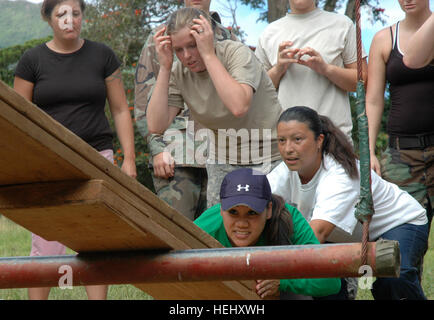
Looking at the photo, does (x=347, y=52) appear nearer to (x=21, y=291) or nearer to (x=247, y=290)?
(x=247, y=290)

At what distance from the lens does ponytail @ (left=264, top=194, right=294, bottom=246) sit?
3230 millimetres

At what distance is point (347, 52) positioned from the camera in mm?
4156

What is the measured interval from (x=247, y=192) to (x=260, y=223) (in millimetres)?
150

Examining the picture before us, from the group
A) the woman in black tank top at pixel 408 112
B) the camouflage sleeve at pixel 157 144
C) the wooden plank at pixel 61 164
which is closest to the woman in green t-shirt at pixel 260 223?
the woman in black tank top at pixel 408 112

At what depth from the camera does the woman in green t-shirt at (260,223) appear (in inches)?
124

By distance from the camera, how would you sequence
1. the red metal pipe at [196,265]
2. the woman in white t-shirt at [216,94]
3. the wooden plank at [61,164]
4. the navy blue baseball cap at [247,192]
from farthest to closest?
the woman in white t-shirt at [216,94], the navy blue baseball cap at [247,192], the red metal pipe at [196,265], the wooden plank at [61,164]

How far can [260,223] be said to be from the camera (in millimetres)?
3223

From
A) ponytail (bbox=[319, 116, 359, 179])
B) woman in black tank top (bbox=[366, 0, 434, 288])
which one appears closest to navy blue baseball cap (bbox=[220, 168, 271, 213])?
ponytail (bbox=[319, 116, 359, 179])

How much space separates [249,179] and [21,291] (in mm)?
2744

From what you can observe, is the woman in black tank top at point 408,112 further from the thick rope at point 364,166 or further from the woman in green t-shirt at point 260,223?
the thick rope at point 364,166

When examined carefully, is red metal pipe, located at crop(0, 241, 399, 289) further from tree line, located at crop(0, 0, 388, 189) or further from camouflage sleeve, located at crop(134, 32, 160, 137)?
tree line, located at crop(0, 0, 388, 189)

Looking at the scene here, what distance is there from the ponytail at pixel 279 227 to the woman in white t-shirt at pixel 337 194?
23 cm

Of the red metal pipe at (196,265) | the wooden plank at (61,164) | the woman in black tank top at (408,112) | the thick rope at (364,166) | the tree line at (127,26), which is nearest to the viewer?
the wooden plank at (61,164)

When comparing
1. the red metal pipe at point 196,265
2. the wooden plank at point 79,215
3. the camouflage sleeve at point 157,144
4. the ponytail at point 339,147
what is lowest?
the red metal pipe at point 196,265
